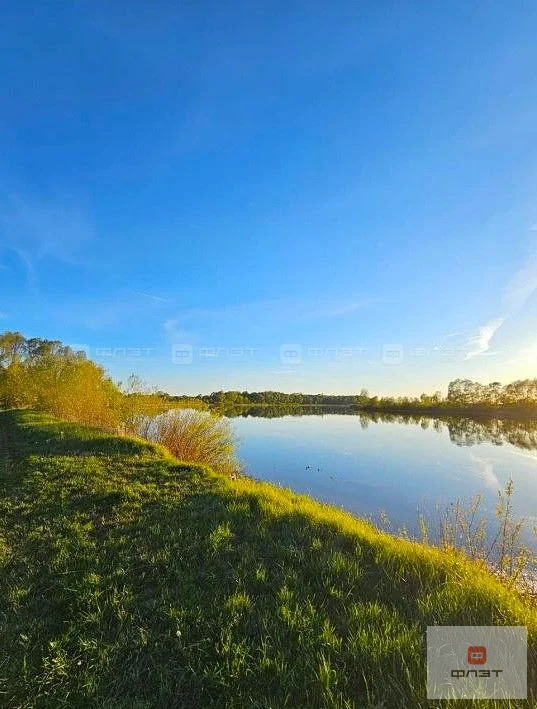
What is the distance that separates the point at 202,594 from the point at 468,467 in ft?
57.7

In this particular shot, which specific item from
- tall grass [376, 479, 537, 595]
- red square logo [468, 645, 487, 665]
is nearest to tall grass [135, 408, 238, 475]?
tall grass [376, 479, 537, 595]

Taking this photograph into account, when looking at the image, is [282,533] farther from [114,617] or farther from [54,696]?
[54,696]

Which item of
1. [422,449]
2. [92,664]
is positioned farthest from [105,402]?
[92,664]

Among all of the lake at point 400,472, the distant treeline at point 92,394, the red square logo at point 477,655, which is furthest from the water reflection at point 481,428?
the red square logo at point 477,655

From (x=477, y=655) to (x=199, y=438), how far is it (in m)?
13.1

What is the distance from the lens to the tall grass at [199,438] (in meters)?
14.8

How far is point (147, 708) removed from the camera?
2.53 metres

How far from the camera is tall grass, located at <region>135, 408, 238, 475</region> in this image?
48.6 feet

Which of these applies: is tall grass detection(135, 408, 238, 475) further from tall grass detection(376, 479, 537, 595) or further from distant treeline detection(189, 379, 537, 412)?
distant treeline detection(189, 379, 537, 412)

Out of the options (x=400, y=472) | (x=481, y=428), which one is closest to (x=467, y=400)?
(x=481, y=428)

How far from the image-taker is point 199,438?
15.1 m

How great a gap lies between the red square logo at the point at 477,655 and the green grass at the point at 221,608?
0.28 meters

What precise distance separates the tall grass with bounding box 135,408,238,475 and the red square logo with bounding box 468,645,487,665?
11.6 m

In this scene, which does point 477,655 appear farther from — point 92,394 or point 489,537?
point 92,394
